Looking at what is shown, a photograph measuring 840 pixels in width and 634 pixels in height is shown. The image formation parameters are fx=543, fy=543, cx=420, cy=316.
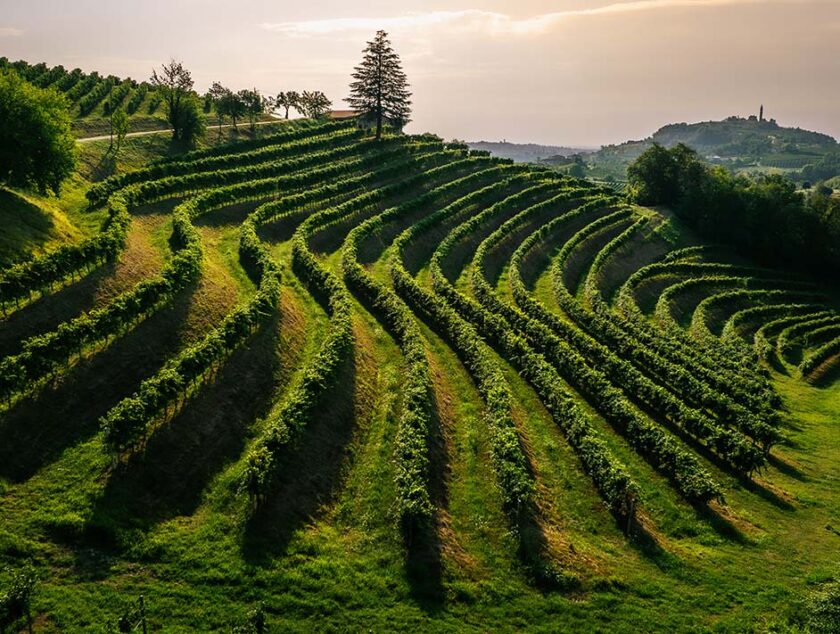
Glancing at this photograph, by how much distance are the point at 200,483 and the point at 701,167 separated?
11096 centimetres

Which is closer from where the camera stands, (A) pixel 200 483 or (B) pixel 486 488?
(A) pixel 200 483

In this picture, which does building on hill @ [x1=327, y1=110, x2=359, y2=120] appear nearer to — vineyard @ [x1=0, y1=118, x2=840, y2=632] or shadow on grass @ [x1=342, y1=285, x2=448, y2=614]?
vineyard @ [x1=0, y1=118, x2=840, y2=632]

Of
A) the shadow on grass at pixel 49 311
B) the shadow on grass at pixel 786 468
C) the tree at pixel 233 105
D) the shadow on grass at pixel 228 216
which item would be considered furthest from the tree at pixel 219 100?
the shadow on grass at pixel 786 468

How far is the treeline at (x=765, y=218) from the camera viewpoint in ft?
316

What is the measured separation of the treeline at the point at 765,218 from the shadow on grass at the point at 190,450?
93724 millimetres

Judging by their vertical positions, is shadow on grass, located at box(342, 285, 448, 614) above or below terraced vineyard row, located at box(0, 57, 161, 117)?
below

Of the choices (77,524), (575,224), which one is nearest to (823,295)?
(575,224)

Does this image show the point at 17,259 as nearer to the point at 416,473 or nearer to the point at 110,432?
the point at 110,432

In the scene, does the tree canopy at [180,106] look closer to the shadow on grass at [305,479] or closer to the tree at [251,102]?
the tree at [251,102]

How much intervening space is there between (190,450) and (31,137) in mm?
35815

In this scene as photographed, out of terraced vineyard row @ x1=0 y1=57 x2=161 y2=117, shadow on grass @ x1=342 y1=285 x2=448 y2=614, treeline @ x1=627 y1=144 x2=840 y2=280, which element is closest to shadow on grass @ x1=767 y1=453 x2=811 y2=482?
shadow on grass @ x1=342 y1=285 x2=448 y2=614

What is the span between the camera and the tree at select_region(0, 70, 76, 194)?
46.1 meters

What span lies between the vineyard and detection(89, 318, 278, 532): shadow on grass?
14 centimetres

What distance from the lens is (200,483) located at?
28.7 m
